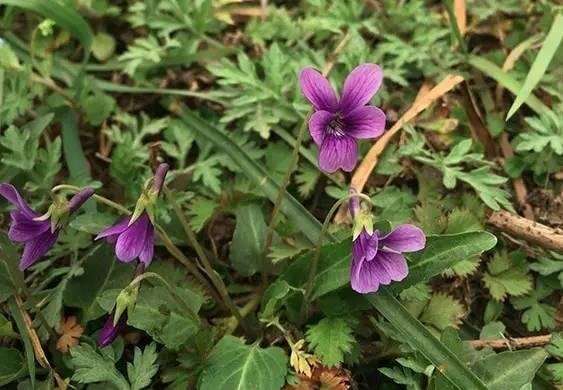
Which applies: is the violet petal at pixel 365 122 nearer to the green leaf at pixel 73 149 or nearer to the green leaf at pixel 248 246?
the green leaf at pixel 248 246

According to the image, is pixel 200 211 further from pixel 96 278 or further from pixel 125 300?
pixel 125 300

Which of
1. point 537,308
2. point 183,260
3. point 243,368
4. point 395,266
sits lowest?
point 537,308

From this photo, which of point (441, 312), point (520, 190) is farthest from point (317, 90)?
point (520, 190)

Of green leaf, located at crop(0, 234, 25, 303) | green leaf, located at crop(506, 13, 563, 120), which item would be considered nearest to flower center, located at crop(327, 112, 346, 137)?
green leaf, located at crop(506, 13, 563, 120)

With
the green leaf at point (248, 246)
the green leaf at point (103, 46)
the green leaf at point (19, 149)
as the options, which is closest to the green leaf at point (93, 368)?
the green leaf at point (248, 246)

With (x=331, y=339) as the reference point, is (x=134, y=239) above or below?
above

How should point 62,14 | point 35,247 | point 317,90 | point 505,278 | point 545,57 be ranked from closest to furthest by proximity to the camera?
point 317,90
point 35,247
point 505,278
point 545,57
point 62,14
